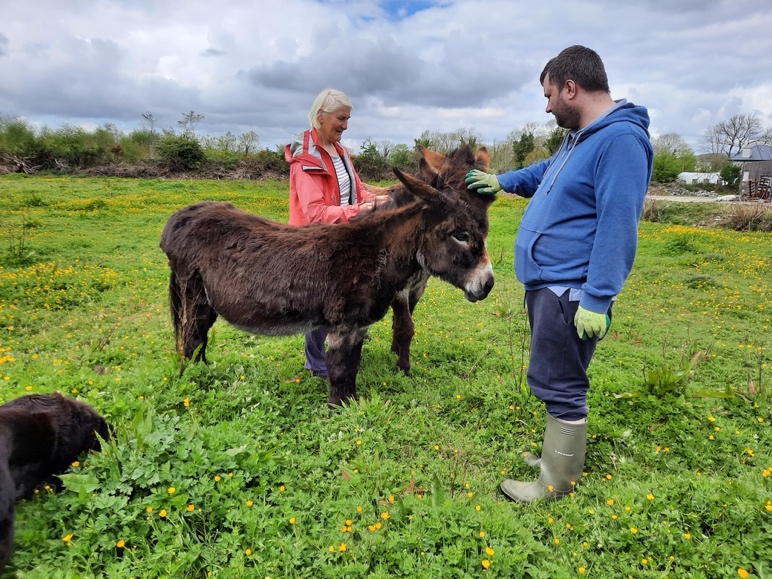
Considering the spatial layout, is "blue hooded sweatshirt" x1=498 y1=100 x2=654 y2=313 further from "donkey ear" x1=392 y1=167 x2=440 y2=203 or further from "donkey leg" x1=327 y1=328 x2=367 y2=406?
"donkey leg" x1=327 y1=328 x2=367 y2=406

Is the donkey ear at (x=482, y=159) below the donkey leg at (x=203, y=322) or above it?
above

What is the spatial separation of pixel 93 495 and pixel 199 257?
208 centimetres

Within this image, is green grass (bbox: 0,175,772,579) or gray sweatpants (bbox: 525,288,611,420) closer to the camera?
green grass (bbox: 0,175,772,579)

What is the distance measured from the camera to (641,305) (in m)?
8.23

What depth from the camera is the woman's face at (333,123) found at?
380 cm

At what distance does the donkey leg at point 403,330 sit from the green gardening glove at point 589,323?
2.44 meters

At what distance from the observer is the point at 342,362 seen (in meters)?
3.80


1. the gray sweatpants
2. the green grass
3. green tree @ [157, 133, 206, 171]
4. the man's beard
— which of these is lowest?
the green grass

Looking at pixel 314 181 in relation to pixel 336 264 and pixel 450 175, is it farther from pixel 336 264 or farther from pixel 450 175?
pixel 450 175

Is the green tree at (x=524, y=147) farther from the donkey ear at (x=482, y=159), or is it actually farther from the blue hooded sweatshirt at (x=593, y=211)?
the blue hooded sweatshirt at (x=593, y=211)

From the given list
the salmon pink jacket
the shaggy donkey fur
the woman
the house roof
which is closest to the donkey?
the woman

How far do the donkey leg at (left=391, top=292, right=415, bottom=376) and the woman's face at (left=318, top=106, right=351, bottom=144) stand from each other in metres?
1.81

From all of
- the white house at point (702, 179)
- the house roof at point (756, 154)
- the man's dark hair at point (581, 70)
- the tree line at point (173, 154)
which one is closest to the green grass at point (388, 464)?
the man's dark hair at point (581, 70)

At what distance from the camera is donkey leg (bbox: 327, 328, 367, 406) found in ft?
12.3
